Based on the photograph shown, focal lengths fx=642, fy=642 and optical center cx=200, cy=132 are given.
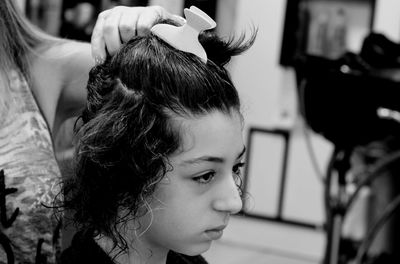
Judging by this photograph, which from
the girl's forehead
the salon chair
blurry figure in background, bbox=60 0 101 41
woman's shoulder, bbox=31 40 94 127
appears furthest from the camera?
blurry figure in background, bbox=60 0 101 41

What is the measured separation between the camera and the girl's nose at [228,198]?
84cm

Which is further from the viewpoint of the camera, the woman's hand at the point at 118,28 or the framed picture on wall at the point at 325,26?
the framed picture on wall at the point at 325,26

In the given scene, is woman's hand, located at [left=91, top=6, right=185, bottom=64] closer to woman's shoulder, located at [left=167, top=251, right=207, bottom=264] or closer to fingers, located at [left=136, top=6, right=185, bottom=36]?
fingers, located at [left=136, top=6, right=185, bottom=36]

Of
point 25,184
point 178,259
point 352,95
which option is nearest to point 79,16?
point 352,95

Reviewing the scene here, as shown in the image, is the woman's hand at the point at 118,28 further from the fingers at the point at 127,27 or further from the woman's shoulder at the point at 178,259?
the woman's shoulder at the point at 178,259

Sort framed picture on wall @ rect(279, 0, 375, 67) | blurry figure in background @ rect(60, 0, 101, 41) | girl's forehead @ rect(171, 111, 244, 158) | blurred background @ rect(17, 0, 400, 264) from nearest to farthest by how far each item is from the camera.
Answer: girl's forehead @ rect(171, 111, 244, 158) < blurry figure in background @ rect(60, 0, 101, 41) < blurred background @ rect(17, 0, 400, 264) < framed picture on wall @ rect(279, 0, 375, 67)

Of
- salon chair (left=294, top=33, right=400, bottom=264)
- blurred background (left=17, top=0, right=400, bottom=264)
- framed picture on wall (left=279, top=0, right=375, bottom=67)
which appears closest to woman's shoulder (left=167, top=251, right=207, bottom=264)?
salon chair (left=294, top=33, right=400, bottom=264)

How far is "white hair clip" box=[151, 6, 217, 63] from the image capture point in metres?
0.84

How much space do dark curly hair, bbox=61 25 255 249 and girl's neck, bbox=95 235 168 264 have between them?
0.08 feet

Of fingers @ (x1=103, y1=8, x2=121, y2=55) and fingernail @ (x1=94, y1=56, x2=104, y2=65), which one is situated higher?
fingers @ (x1=103, y1=8, x2=121, y2=55)

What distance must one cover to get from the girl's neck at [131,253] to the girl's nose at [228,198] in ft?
0.44

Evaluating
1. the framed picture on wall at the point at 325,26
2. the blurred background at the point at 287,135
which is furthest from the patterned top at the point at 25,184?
the framed picture on wall at the point at 325,26

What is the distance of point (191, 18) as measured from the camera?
2.76ft

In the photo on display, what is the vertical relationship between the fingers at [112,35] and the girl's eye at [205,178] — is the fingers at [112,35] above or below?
above
